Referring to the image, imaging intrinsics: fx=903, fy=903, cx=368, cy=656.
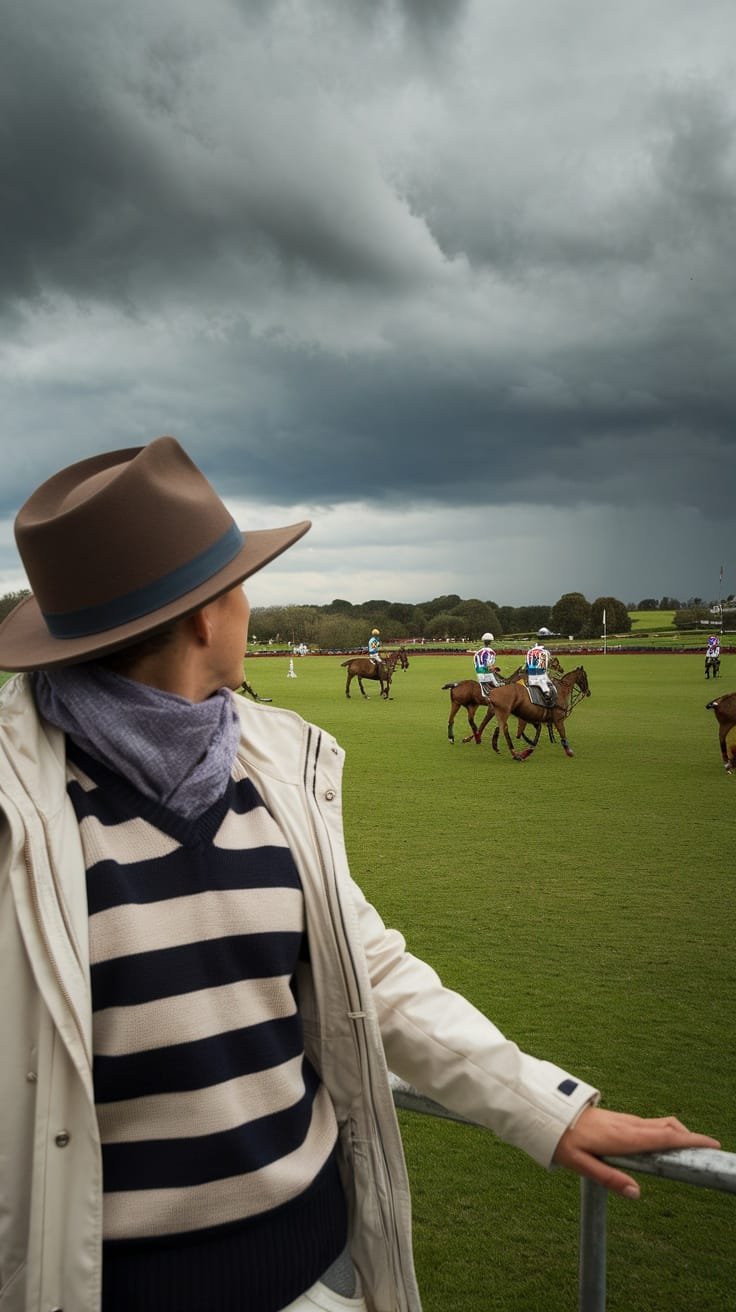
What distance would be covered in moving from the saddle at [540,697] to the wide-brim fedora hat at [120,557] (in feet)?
45.0

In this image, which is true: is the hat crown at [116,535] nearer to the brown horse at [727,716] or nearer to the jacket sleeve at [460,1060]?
the jacket sleeve at [460,1060]

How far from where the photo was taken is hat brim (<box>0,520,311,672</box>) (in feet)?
4.06

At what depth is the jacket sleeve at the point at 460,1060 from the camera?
1.30m

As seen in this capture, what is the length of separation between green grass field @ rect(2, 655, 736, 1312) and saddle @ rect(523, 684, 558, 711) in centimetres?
90

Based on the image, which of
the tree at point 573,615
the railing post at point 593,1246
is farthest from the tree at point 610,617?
the railing post at point 593,1246

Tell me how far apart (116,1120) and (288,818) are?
457 mm

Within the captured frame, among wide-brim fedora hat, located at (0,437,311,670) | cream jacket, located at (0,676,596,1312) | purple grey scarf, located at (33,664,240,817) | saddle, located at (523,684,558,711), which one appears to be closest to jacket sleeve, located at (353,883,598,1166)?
cream jacket, located at (0,676,596,1312)

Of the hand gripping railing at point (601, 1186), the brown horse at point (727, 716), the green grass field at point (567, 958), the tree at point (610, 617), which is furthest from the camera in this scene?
the tree at point (610, 617)

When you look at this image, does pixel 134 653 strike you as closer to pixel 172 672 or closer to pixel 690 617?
pixel 172 672

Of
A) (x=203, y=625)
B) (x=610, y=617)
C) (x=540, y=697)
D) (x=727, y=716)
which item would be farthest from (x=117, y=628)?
(x=610, y=617)

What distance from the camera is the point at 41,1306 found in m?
1.09

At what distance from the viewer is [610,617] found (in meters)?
78.4

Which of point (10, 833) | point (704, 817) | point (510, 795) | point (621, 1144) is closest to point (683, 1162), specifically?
point (621, 1144)

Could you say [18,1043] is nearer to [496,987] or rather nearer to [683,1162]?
[683,1162]
